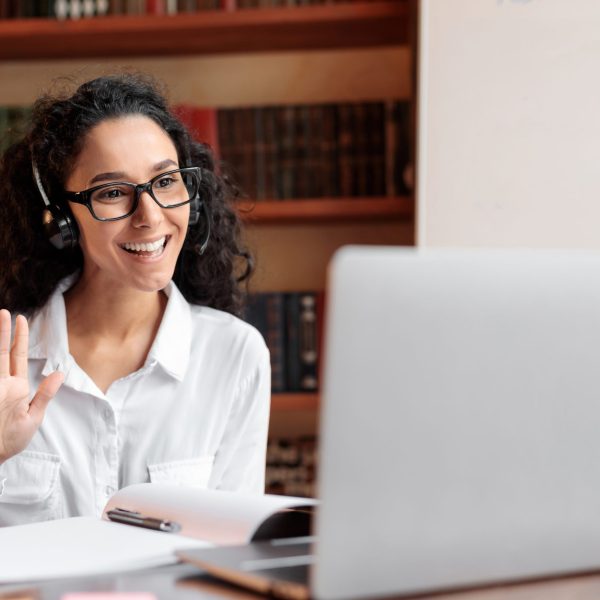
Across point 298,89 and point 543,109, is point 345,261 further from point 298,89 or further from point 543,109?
point 298,89

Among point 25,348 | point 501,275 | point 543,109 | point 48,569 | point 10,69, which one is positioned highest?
point 10,69

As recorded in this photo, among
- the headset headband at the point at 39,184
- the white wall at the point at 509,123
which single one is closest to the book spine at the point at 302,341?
the white wall at the point at 509,123

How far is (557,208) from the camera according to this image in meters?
1.87

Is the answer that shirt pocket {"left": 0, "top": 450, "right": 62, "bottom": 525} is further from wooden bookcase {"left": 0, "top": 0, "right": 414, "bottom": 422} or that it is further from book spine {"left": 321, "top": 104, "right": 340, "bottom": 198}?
book spine {"left": 321, "top": 104, "right": 340, "bottom": 198}

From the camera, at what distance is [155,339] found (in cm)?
147

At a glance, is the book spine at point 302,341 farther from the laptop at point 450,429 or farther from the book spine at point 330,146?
the laptop at point 450,429

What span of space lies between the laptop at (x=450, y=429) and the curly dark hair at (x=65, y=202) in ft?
2.98

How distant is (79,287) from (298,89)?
40.6 inches

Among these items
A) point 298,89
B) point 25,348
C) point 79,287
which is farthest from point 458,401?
point 298,89

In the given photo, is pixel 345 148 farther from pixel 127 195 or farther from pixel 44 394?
pixel 44 394

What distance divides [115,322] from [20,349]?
0.30 m

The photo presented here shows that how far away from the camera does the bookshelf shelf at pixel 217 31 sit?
6.86ft

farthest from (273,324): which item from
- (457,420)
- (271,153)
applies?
(457,420)

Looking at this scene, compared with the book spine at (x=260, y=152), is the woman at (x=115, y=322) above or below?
below
